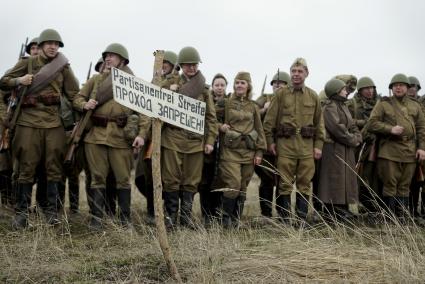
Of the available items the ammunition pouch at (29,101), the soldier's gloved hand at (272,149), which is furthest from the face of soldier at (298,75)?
the ammunition pouch at (29,101)

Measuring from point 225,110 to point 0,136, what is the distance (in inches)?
124

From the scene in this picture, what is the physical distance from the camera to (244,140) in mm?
7902

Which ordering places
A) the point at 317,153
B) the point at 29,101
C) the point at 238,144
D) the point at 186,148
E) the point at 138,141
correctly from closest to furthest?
the point at 29,101, the point at 138,141, the point at 186,148, the point at 238,144, the point at 317,153

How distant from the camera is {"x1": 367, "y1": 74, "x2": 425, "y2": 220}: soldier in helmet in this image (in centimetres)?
844

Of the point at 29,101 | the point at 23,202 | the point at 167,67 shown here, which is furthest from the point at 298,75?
the point at 23,202

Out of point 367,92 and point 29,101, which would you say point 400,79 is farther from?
point 29,101

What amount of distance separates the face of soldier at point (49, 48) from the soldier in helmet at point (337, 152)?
160 inches

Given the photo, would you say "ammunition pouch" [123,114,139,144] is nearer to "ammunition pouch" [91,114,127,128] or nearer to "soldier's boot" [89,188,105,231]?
"ammunition pouch" [91,114,127,128]

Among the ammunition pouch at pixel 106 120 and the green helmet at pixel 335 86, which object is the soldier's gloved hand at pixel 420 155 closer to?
the green helmet at pixel 335 86

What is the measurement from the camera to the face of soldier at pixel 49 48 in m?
7.11

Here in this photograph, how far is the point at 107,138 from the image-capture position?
7.07 metres

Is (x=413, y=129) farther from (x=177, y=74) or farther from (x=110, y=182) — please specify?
(x=110, y=182)

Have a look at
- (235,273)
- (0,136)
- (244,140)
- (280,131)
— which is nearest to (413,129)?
(280,131)

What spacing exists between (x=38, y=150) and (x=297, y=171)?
362cm
